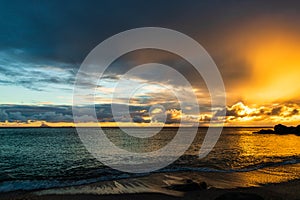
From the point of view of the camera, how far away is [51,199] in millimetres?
15383

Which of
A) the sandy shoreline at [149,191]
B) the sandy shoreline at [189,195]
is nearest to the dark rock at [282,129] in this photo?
the sandy shoreline at [149,191]

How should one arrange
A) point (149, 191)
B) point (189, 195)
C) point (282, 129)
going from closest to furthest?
point (189, 195) < point (149, 191) < point (282, 129)

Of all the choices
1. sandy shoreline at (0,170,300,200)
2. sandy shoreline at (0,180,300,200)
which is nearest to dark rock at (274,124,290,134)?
sandy shoreline at (0,170,300,200)

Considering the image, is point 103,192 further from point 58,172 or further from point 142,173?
point 58,172

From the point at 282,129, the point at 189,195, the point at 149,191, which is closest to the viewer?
the point at 189,195

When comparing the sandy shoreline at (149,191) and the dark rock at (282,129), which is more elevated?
the dark rock at (282,129)

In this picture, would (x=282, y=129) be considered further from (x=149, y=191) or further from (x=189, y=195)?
(x=149, y=191)

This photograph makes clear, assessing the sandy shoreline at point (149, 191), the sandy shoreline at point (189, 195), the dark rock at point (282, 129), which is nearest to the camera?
the sandy shoreline at point (189, 195)

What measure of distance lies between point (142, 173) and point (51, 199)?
1074cm

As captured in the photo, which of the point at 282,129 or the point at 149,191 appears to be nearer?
the point at 149,191

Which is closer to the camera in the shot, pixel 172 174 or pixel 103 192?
pixel 103 192

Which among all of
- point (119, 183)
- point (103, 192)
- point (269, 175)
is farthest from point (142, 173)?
point (269, 175)

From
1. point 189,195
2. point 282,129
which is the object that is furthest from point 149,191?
point 282,129

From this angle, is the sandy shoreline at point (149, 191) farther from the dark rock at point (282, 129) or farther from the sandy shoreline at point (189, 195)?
the dark rock at point (282, 129)
